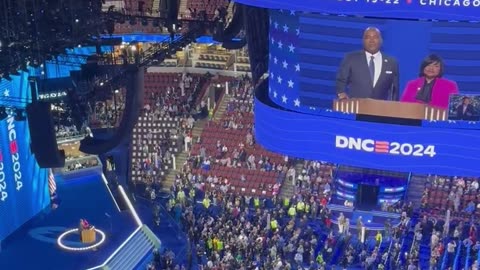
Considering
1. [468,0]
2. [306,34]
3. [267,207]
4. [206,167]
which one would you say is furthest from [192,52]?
[468,0]

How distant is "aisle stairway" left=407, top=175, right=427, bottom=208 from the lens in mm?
25453

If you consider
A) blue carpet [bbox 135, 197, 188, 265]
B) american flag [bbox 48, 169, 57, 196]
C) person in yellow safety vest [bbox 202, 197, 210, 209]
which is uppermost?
american flag [bbox 48, 169, 57, 196]

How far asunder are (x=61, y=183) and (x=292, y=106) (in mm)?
12008

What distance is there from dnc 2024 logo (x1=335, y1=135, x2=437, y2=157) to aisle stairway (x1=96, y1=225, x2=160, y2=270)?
Result: 25.7ft

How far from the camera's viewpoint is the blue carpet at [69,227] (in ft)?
73.7

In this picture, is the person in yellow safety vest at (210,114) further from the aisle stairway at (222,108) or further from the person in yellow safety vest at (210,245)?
the person in yellow safety vest at (210,245)

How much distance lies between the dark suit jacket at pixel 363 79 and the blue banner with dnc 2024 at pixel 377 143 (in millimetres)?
665

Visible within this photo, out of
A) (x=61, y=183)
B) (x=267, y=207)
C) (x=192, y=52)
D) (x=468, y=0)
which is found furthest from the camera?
(x=192, y=52)

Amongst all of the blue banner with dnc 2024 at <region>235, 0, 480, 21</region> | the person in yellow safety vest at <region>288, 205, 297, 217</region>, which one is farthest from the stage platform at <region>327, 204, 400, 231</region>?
the blue banner with dnc 2024 at <region>235, 0, 480, 21</region>

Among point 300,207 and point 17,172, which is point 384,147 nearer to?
point 300,207

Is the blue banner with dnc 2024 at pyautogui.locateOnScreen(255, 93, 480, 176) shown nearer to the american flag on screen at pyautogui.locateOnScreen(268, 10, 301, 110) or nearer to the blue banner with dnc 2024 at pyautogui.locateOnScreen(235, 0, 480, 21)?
the american flag on screen at pyautogui.locateOnScreen(268, 10, 301, 110)

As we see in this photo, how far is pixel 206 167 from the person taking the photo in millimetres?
28109

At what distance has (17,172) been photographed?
80.6 feet

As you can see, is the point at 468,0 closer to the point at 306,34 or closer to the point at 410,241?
the point at 306,34
